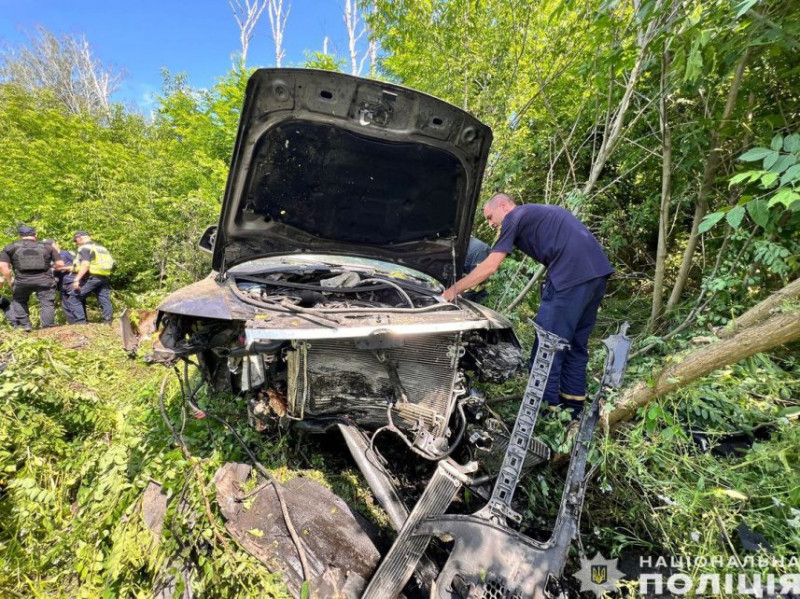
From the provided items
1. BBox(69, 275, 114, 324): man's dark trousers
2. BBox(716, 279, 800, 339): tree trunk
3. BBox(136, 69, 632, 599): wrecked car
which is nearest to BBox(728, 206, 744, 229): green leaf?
BBox(716, 279, 800, 339): tree trunk

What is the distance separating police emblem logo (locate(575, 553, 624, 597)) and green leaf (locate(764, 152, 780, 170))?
1.92 meters

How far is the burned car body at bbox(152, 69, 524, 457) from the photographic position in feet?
6.54

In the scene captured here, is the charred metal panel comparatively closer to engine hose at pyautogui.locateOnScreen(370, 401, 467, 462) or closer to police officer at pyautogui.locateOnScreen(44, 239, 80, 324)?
engine hose at pyautogui.locateOnScreen(370, 401, 467, 462)

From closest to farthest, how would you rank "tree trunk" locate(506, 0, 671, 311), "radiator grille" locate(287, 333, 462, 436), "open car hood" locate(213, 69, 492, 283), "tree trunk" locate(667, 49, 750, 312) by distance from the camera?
"radiator grille" locate(287, 333, 462, 436), "open car hood" locate(213, 69, 492, 283), "tree trunk" locate(667, 49, 750, 312), "tree trunk" locate(506, 0, 671, 311)

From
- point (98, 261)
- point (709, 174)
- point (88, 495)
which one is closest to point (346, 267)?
point (88, 495)

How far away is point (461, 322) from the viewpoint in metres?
2.01

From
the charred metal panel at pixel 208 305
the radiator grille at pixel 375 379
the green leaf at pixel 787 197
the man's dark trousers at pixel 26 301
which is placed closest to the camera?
the green leaf at pixel 787 197

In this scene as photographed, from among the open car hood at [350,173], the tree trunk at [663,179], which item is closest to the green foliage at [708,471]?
the tree trunk at [663,179]

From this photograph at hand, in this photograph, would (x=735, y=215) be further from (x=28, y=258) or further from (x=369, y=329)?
(x=28, y=258)

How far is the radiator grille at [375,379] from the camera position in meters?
2.12

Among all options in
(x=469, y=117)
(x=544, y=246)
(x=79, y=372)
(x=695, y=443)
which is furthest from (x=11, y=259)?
(x=695, y=443)

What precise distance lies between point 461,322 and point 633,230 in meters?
3.56

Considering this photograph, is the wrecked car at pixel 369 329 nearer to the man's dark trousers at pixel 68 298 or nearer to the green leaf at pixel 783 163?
the green leaf at pixel 783 163

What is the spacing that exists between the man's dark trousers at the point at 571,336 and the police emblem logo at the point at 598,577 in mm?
1038
